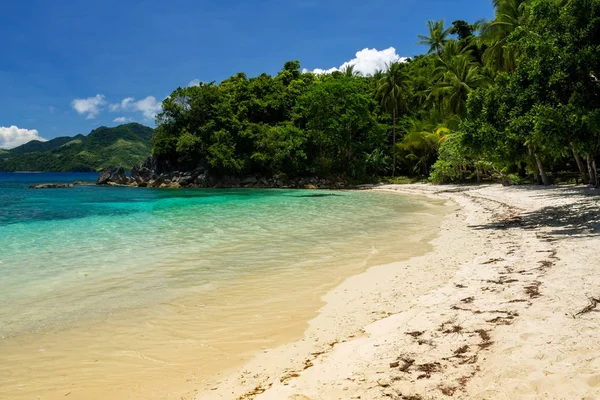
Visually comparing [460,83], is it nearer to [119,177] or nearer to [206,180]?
[206,180]

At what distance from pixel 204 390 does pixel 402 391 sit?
198 cm

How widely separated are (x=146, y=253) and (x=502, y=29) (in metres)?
33.3

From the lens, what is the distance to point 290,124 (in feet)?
164

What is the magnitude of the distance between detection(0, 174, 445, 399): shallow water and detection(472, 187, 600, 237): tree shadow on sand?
277cm

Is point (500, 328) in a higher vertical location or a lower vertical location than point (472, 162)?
lower

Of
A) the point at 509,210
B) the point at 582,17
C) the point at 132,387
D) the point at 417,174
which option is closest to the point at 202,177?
the point at 417,174

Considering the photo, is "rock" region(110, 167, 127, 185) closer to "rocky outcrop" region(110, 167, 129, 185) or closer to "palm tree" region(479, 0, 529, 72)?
"rocky outcrop" region(110, 167, 129, 185)

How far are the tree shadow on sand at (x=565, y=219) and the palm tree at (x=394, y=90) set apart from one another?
116 feet

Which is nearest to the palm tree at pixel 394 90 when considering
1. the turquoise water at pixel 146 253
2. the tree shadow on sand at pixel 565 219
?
the turquoise water at pixel 146 253

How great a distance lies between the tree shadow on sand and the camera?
415 inches

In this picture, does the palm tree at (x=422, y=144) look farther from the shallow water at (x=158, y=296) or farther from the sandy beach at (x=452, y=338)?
the sandy beach at (x=452, y=338)

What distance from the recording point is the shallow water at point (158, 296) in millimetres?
4551

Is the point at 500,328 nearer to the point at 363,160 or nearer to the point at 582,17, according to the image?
Answer: the point at 582,17

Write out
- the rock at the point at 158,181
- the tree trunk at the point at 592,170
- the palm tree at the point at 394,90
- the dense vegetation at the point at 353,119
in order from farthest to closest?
the rock at the point at 158,181
the palm tree at the point at 394,90
the dense vegetation at the point at 353,119
the tree trunk at the point at 592,170
